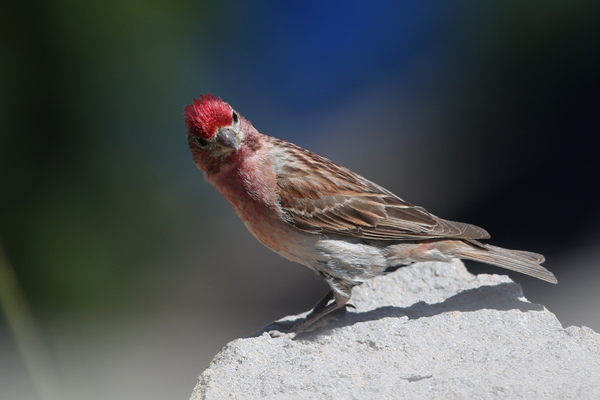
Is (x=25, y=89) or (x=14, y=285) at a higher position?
(x=25, y=89)

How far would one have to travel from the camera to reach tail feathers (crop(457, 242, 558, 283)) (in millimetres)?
5336

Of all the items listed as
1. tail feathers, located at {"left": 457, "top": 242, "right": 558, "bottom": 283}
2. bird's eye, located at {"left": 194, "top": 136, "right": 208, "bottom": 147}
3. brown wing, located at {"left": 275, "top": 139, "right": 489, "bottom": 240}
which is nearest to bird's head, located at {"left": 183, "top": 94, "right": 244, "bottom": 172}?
bird's eye, located at {"left": 194, "top": 136, "right": 208, "bottom": 147}

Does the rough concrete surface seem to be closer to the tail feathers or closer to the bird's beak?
the tail feathers

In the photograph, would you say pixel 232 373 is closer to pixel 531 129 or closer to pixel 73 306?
pixel 73 306

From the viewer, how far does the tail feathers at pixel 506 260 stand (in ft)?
17.5

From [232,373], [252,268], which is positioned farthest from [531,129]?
[232,373]

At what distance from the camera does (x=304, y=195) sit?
5.07m

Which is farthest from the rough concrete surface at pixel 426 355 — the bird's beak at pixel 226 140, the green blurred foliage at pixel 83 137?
the green blurred foliage at pixel 83 137

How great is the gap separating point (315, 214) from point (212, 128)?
2.73 ft

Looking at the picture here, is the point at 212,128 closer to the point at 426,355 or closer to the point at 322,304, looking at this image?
the point at 322,304

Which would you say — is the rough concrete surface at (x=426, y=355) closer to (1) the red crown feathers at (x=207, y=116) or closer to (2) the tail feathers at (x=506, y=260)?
(2) the tail feathers at (x=506, y=260)

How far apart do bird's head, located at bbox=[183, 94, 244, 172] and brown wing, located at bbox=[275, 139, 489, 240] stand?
0.42 m

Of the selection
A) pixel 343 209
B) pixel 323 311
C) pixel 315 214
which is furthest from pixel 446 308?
pixel 315 214

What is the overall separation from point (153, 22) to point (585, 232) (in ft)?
14.8
